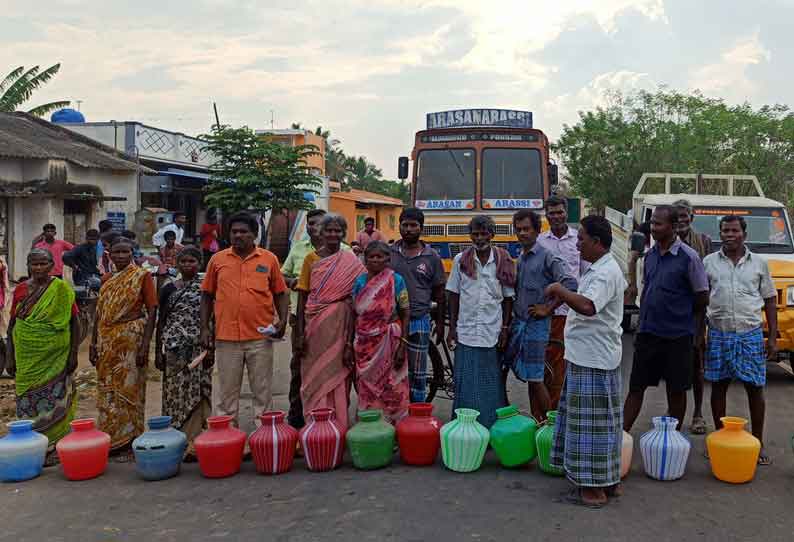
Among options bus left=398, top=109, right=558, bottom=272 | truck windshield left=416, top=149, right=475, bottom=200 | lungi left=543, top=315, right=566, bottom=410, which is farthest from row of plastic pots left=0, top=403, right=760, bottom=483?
truck windshield left=416, top=149, right=475, bottom=200

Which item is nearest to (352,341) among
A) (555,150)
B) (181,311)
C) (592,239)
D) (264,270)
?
(264,270)

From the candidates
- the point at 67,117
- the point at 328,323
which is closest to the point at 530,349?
the point at 328,323

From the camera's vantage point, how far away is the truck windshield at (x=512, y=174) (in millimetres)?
10781

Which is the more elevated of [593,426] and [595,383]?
[595,383]

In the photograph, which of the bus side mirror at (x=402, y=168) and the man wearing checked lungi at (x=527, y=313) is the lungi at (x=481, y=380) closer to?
the man wearing checked lungi at (x=527, y=313)

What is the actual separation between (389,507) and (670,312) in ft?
7.38

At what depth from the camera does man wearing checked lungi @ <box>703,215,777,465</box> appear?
5.08 meters

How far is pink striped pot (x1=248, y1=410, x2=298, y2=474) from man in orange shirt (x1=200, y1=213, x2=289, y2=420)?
0.44 m

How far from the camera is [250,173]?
19.2m

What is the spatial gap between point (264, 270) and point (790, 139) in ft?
76.1

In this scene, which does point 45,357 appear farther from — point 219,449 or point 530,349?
point 530,349

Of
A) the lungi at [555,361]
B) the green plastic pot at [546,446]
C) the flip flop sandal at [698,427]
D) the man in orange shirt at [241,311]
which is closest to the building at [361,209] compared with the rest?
the lungi at [555,361]

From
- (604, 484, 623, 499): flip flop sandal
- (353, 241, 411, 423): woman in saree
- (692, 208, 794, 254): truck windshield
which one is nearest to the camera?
(604, 484, 623, 499): flip flop sandal

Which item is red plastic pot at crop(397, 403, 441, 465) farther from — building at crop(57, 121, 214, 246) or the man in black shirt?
building at crop(57, 121, 214, 246)
